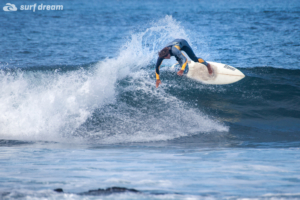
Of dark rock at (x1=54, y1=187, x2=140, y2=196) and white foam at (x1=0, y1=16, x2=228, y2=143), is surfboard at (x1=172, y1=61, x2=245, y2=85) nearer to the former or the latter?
white foam at (x1=0, y1=16, x2=228, y2=143)

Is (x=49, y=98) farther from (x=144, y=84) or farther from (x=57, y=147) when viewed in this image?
(x=144, y=84)

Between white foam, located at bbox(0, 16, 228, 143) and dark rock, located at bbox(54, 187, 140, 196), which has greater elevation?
white foam, located at bbox(0, 16, 228, 143)

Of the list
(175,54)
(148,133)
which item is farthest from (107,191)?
(175,54)

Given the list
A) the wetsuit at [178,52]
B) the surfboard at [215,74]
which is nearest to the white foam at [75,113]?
the wetsuit at [178,52]

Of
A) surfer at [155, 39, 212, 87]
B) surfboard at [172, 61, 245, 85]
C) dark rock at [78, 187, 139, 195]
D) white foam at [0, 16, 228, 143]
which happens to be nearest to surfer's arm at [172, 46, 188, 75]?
surfer at [155, 39, 212, 87]

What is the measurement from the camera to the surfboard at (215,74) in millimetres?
9422

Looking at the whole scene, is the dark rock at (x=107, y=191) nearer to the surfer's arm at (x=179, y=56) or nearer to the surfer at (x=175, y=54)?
the surfer at (x=175, y=54)

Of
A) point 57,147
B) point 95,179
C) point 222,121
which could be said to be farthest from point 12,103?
point 222,121

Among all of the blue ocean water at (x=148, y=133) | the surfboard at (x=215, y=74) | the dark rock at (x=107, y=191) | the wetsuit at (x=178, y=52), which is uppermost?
the wetsuit at (x=178, y=52)

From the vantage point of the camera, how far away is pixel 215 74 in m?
9.45

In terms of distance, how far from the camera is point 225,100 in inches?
347

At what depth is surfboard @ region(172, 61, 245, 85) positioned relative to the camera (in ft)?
30.9

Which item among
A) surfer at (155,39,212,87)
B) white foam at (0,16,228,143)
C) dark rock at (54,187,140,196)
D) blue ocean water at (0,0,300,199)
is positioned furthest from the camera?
surfer at (155,39,212,87)

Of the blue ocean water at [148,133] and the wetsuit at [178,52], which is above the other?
the wetsuit at [178,52]
